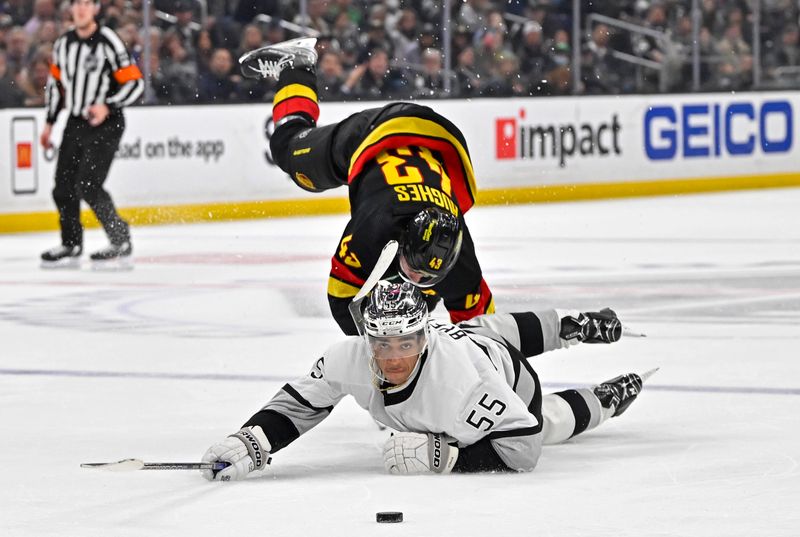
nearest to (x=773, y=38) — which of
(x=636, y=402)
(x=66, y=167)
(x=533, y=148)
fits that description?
(x=533, y=148)

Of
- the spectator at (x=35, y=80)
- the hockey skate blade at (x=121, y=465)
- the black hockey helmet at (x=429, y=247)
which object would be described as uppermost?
the spectator at (x=35, y=80)

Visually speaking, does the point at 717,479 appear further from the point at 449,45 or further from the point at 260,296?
the point at 449,45

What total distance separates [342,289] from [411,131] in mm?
546

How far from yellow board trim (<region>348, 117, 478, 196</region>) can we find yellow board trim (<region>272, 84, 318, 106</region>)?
1062 millimetres

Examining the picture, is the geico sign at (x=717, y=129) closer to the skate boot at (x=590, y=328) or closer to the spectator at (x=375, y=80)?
the spectator at (x=375, y=80)

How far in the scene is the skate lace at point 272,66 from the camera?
6.62m

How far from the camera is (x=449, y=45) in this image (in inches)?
604

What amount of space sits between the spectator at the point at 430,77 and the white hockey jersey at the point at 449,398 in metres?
10.7

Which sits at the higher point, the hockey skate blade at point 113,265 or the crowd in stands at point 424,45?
the crowd in stands at point 424,45

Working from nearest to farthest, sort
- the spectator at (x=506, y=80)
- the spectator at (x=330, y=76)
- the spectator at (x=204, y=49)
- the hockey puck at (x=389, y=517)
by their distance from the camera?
the hockey puck at (x=389, y=517) < the spectator at (x=204, y=49) < the spectator at (x=330, y=76) < the spectator at (x=506, y=80)

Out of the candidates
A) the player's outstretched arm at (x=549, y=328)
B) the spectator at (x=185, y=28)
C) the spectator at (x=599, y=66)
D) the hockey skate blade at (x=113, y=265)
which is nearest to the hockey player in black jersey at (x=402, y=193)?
the player's outstretched arm at (x=549, y=328)

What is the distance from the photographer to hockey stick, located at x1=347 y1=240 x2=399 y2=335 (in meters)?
4.59

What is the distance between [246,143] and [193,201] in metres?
0.66

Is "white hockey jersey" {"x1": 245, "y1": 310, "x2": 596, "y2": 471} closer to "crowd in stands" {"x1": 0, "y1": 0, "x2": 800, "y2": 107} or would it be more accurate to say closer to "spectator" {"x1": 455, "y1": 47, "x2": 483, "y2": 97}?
"crowd in stands" {"x1": 0, "y1": 0, "x2": 800, "y2": 107}
